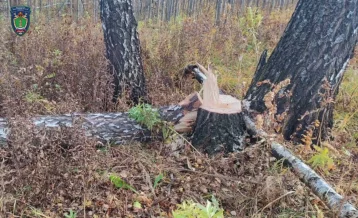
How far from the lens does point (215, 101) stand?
342cm

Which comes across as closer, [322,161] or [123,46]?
[322,161]

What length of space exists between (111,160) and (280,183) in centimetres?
137

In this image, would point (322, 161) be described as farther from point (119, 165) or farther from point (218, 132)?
point (119, 165)

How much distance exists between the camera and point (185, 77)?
4.77m

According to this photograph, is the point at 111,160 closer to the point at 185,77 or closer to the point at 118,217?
the point at 118,217

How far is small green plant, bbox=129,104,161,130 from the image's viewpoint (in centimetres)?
336

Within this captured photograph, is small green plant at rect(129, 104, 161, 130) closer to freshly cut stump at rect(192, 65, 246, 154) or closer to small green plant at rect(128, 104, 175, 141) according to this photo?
small green plant at rect(128, 104, 175, 141)

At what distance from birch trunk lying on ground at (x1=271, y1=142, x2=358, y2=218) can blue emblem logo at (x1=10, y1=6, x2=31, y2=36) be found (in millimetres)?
4340

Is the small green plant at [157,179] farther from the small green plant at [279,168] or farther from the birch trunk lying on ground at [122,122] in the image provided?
the small green plant at [279,168]

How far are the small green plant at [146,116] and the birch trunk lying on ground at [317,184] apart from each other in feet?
3.56

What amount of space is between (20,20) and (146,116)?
143 inches

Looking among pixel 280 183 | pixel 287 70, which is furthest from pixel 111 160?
pixel 287 70

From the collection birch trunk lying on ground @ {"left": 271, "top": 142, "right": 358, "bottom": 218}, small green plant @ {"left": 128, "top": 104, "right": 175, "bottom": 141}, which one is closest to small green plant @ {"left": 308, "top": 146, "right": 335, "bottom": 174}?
birch trunk lying on ground @ {"left": 271, "top": 142, "right": 358, "bottom": 218}

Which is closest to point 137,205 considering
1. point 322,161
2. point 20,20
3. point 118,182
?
point 118,182
